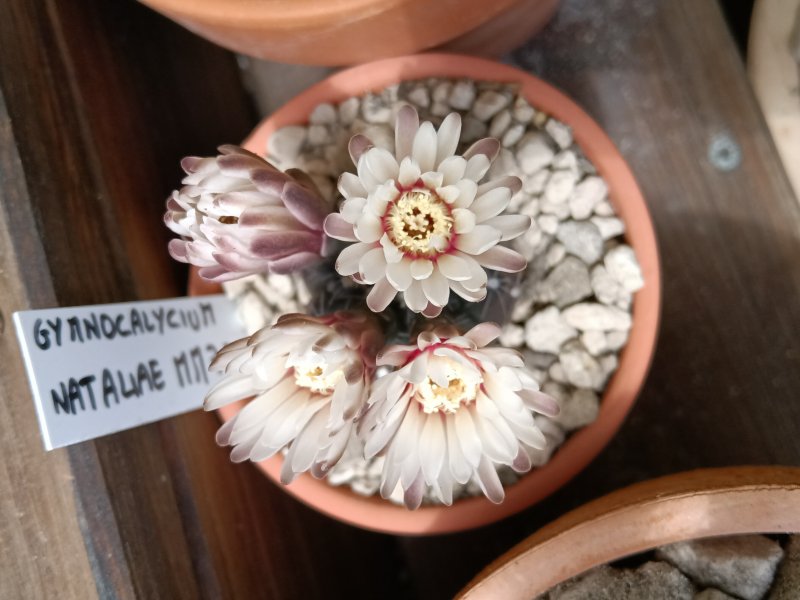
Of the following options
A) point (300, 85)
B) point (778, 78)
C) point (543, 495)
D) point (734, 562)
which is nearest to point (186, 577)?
point (543, 495)

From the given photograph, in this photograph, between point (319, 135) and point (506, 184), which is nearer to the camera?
point (506, 184)

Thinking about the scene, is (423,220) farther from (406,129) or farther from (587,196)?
(587,196)

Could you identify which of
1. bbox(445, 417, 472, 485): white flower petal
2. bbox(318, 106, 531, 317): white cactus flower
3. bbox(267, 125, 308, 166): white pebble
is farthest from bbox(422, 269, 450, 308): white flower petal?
bbox(267, 125, 308, 166): white pebble

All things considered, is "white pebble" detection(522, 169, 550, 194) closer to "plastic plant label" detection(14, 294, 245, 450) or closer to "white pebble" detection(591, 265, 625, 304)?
"white pebble" detection(591, 265, 625, 304)

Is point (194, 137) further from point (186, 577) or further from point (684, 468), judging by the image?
point (684, 468)

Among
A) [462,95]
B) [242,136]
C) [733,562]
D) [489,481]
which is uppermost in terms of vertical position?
[242,136]

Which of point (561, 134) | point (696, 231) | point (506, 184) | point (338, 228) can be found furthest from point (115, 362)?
point (696, 231)

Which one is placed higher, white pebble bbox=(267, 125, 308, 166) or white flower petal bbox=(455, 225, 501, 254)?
white pebble bbox=(267, 125, 308, 166)
